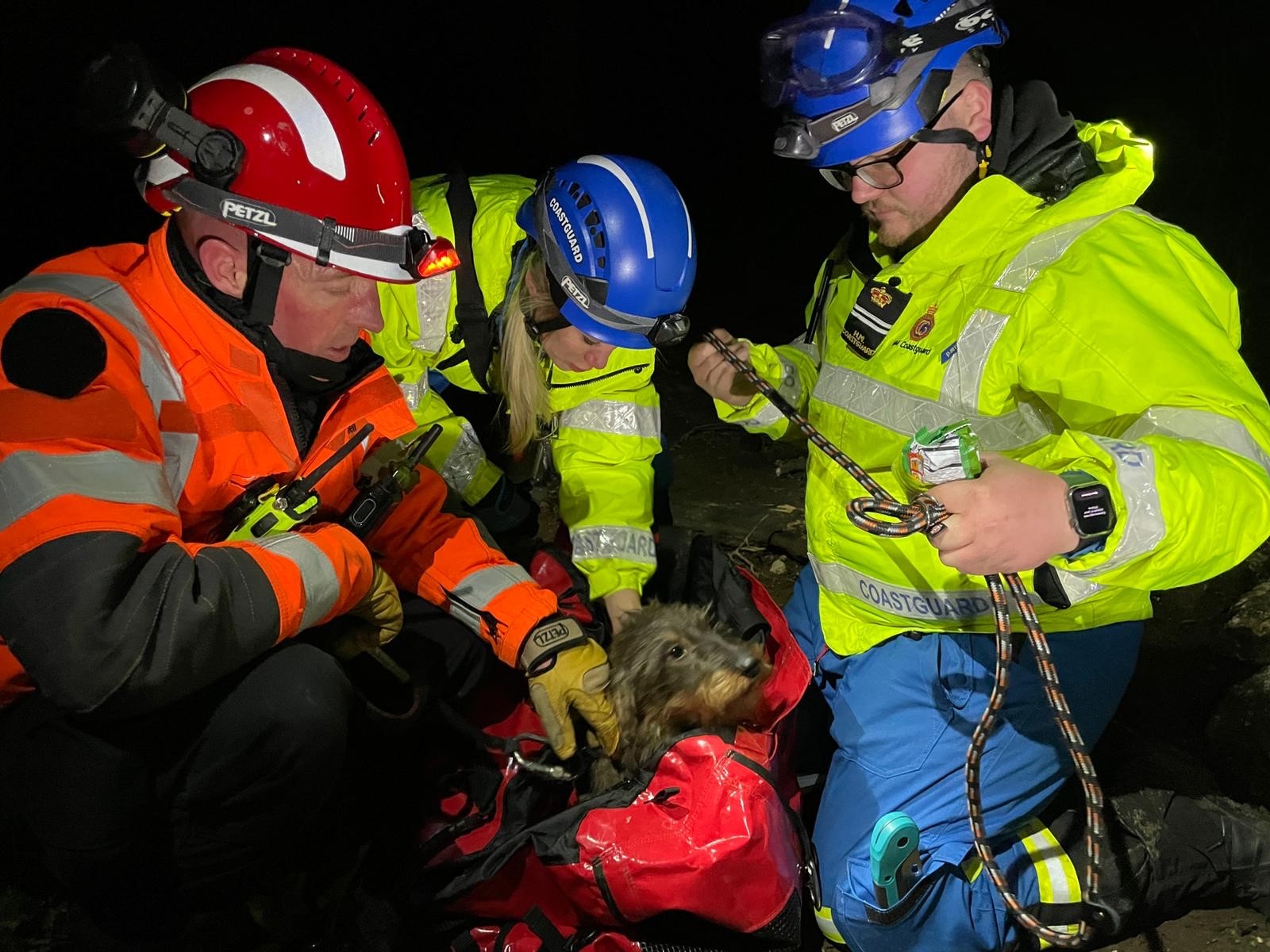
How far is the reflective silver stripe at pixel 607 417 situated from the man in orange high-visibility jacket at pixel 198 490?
0.82 metres

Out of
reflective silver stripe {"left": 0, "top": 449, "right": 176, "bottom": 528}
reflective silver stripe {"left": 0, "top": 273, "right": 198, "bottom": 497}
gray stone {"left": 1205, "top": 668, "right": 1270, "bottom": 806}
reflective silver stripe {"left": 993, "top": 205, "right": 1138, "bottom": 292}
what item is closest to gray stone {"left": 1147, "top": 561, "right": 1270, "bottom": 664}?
gray stone {"left": 1205, "top": 668, "right": 1270, "bottom": 806}

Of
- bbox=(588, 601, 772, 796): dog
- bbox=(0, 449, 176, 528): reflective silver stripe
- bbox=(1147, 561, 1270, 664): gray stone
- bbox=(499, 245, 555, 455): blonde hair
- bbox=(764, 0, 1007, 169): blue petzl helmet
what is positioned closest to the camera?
bbox=(0, 449, 176, 528): reflective silver stripe

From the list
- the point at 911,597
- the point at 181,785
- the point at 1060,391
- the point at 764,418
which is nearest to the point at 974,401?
the point at 1060,391

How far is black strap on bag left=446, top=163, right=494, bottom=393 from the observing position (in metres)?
3.34

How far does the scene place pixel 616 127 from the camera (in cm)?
1021

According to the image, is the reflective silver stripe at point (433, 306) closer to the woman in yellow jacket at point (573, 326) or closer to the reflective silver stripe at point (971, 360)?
the woman in yellow jacket at point (573, 326)

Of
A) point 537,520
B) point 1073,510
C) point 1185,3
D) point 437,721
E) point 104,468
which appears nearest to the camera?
point 1073,510

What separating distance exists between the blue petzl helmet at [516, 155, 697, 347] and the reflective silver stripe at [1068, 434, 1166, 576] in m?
1.57

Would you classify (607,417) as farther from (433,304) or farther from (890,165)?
(890,165)

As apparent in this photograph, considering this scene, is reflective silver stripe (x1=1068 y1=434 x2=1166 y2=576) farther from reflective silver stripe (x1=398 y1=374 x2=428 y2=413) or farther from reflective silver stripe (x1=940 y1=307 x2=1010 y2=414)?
reflective silver stripe (x1=398 y1=374 x2=428 y2=413)

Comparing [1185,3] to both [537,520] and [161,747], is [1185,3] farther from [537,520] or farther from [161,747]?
[161,747]

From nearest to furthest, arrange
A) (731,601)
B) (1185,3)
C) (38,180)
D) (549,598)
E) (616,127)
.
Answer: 1. (549,598)
2. (731,601)
3. (38,180)
4. (1185,3)
5. (616,127)

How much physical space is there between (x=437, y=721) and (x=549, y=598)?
2.05 feet

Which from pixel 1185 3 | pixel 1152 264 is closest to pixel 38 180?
pixel 1152 264
